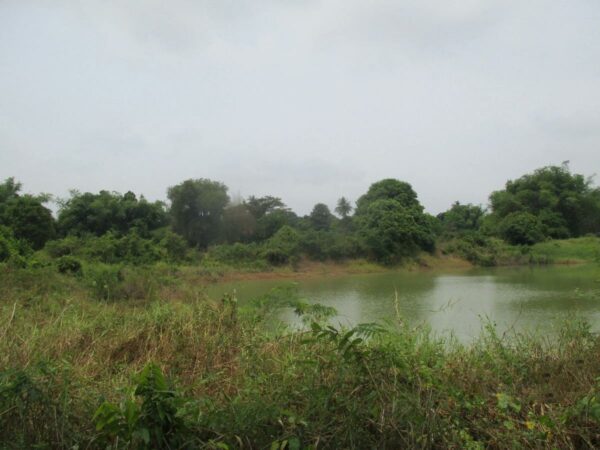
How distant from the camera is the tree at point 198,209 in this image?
28281 mm

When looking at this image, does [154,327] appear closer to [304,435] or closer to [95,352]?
[95,352]

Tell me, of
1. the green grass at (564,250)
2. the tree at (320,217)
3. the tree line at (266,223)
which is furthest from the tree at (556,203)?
the tree at (320,217)

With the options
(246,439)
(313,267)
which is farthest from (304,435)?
(313,267)

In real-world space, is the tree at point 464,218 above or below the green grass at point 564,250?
above

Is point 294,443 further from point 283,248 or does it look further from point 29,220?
point 283,248

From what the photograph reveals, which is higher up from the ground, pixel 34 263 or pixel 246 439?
pixel 34 263

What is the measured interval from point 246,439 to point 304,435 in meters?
0.26

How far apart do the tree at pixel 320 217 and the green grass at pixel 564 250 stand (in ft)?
50.3

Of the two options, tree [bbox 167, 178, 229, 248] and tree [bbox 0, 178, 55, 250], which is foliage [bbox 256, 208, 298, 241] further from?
tree [bbox 0, 178, 55, 250]

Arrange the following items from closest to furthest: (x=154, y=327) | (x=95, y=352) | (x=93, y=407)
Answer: (x=93, y=407) → (x=95, y=352) → (x=154, y=327)

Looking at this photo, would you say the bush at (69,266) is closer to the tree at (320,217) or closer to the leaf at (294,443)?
the leaf at (294,443)

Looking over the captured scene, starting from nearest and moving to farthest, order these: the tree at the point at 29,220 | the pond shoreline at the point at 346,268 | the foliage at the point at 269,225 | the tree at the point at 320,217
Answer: the tree at the point at 29,220 < the pond shoreline at the point at 346,268 < the foliage at the point at 269,225 < the tree at the point at 320,217

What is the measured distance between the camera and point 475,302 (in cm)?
1076

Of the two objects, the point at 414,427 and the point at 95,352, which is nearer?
the point at 414,427
